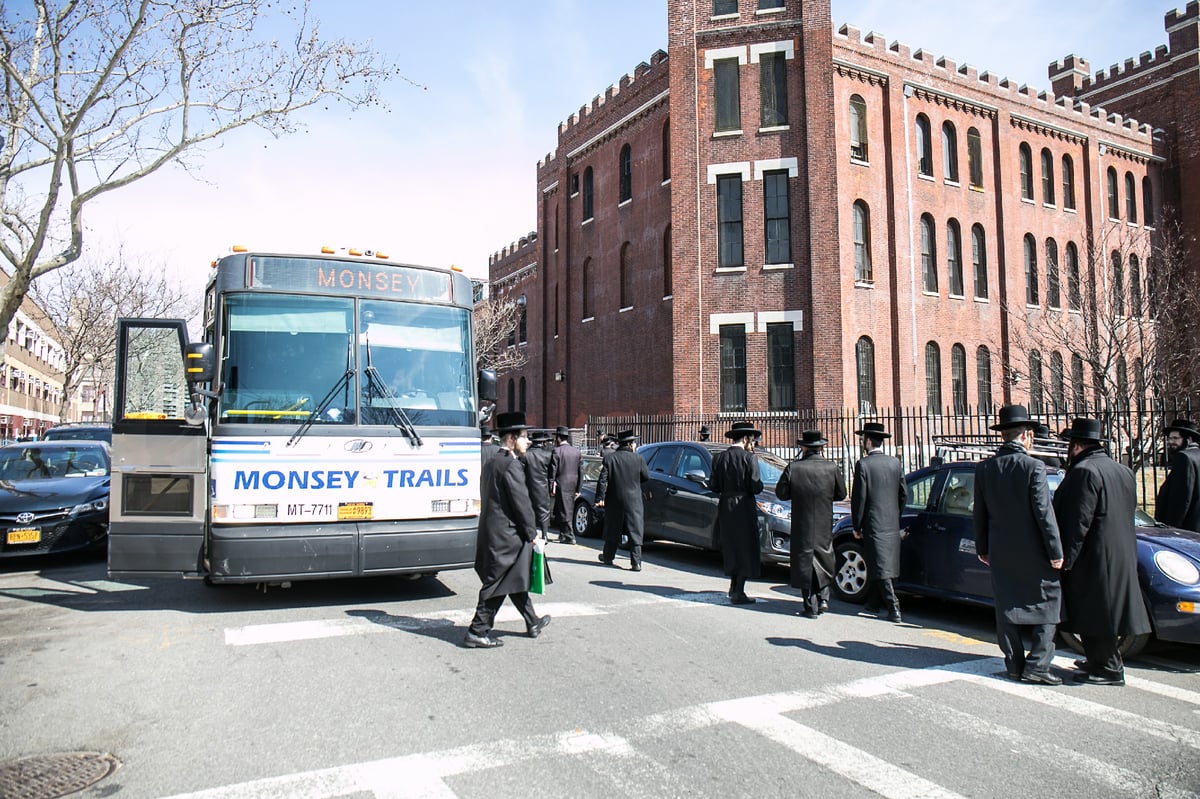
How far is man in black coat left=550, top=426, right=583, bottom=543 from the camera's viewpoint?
46.5 feet

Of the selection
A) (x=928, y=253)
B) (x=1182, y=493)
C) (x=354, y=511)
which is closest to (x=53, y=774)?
(x=354, y=511)

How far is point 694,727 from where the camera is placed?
15.8 feet

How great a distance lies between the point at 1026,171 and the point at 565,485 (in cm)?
2408

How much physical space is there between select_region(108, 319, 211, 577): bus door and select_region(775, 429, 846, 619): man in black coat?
5.36 metres

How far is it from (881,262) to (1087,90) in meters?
19.9

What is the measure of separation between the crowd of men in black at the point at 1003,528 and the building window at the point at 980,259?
21.5 meters

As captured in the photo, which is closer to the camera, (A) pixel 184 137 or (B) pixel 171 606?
(B) pixel 171 606

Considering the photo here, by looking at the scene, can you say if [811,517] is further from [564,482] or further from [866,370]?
[866,370]

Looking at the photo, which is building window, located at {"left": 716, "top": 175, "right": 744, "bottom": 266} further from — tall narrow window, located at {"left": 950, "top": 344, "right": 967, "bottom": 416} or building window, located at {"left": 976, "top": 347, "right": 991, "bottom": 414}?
building window, located at {"left": 976, "top": 347, "right": 991, "bottom": 414}

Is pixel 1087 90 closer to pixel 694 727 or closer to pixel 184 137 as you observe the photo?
pixel 184 137

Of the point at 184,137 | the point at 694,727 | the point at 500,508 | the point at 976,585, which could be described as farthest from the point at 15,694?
the point at 184,137

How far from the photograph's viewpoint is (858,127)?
2581 cm

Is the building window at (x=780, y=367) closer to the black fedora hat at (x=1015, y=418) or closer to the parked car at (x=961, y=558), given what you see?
the parked car at (x=961, y=558)

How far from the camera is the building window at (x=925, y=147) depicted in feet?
89.5
